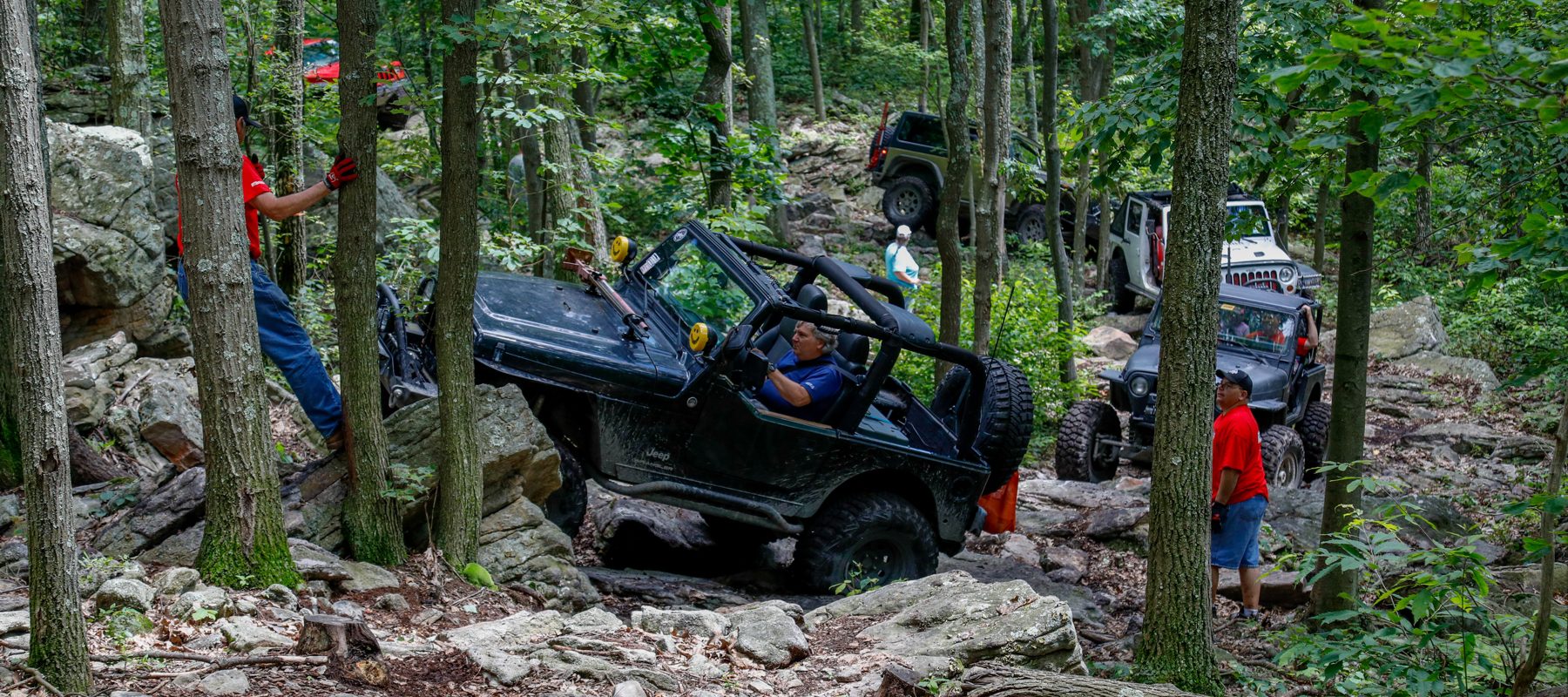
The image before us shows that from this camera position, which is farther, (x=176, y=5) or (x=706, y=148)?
(x=706, y=148)

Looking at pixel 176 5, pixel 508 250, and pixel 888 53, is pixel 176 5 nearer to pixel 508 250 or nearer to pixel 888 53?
pixel 508 250

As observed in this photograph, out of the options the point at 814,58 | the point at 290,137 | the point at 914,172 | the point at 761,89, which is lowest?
the point at 914,172

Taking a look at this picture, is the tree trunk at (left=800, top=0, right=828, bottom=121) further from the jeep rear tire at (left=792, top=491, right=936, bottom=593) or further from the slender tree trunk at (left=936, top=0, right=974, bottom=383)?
the jeep rear tire at (left=792, top=491, right=936, bottom=593)

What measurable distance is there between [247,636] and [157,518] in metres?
1.34

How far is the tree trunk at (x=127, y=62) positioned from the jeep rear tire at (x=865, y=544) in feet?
23.9

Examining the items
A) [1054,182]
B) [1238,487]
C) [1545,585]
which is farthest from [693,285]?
[1054,182]

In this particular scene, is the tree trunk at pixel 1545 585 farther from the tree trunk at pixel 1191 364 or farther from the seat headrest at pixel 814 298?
the seat headrest at pixel 814 298

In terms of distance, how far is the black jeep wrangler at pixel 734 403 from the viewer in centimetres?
662

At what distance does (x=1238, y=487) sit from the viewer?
23.1 feet

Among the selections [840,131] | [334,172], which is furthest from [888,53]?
[334,172]

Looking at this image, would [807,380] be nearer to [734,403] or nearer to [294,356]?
[734,403]

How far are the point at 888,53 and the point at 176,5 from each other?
21.4 m

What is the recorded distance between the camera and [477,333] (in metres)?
6.52

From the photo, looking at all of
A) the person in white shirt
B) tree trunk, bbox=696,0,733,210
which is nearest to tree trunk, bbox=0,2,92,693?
tree trunk, bbox=696,0,733,210
